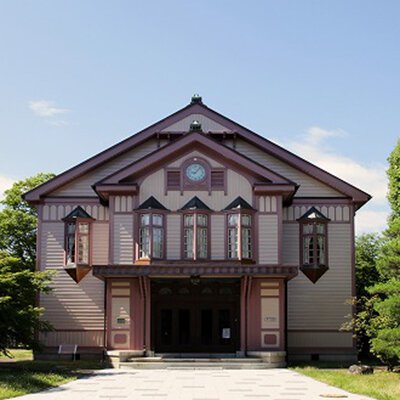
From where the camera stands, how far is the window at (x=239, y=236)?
92.1ft

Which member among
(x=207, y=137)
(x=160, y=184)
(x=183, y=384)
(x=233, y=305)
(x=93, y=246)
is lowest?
(x=183, y=384)

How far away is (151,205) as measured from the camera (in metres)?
28.4

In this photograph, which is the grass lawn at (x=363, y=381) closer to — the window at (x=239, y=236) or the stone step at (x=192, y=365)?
the stone step at (x=192, y=365)

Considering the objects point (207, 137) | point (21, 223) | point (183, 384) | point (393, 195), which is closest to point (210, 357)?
point (183, 384)

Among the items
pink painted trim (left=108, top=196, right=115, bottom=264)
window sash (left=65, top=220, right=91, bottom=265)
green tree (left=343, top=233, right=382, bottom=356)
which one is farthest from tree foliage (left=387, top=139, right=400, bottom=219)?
window sash (left=65, top=220, right=91, bottom=265)

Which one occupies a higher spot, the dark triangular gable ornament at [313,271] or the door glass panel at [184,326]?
the dark triangular gable ornament at [313,271]

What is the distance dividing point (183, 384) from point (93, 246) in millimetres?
11299

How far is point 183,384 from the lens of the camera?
20328mm

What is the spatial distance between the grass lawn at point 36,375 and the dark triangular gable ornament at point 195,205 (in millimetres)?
7034

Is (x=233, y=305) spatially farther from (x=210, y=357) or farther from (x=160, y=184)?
(x=160, y=184)

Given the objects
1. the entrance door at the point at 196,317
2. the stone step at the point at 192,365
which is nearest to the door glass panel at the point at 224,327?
the entrance door at the point at 196,317

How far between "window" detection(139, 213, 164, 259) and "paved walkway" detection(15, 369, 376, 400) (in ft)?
16.6

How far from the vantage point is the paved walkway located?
17359 millimetres

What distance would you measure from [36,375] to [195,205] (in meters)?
9.87
